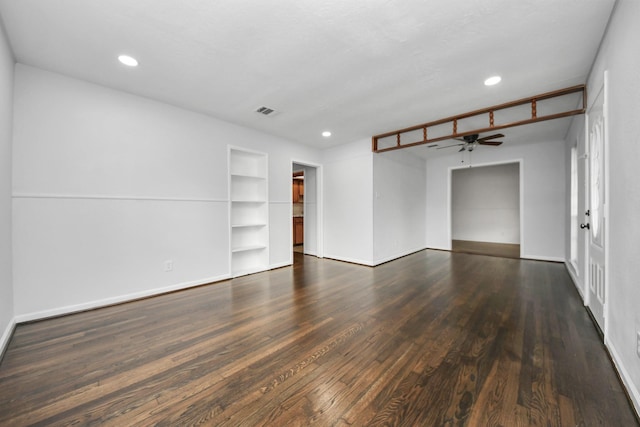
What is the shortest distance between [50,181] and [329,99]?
3.23 meters

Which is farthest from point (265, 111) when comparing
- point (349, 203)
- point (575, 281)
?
point (575, 281)

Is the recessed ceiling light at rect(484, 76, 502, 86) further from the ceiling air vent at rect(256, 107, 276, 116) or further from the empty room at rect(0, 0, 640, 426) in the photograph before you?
the ceiling air vent at rect(256, 107, 276, 116)

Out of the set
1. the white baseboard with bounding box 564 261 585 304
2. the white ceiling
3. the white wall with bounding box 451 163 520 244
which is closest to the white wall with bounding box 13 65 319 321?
the white ceiling

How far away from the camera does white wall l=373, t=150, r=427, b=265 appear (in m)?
5.17

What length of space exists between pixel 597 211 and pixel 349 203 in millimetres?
3599

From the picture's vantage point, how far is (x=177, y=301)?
314 centimetres

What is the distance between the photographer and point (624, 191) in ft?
5.35

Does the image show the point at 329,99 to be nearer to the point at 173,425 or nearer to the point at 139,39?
the point at 139,39

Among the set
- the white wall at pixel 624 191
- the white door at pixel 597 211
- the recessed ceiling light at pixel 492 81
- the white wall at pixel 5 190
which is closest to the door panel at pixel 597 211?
the white door at pixel 597 211

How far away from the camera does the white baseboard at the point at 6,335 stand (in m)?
2.00

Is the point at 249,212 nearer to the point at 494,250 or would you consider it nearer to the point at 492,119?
the point at 492,119

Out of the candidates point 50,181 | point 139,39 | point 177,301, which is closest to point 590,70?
point 139,39

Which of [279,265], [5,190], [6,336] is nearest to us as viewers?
[6,336]

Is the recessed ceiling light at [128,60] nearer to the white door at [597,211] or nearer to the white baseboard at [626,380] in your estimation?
the white door at [597,211]
